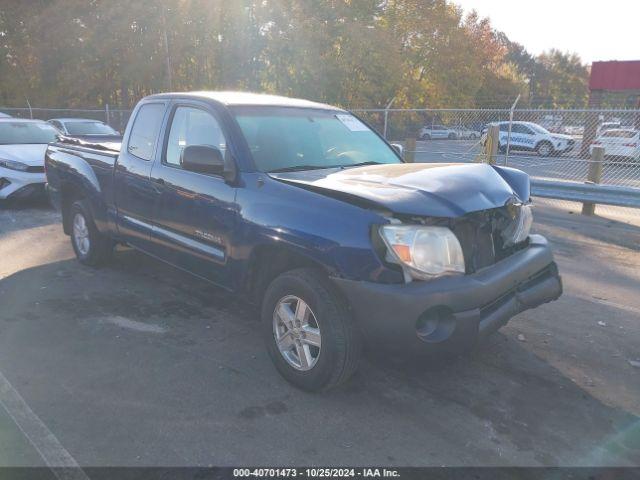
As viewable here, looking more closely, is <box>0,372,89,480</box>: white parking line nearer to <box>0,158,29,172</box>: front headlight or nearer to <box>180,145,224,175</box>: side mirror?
<box>180,145,224,175</box>: side mirror

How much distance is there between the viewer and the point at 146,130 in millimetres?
5004

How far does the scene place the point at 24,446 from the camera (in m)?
2.86

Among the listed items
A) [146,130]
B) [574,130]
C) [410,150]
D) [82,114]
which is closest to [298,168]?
[146,130]

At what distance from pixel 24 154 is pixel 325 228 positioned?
315 inches

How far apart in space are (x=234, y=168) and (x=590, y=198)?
769 cm

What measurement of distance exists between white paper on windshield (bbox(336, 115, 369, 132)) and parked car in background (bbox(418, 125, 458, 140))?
958 centimetres

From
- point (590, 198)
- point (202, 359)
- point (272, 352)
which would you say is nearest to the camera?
point (272, 352)

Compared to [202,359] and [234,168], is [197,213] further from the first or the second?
[202,359]

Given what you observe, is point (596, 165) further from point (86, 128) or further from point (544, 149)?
point (86, 128)

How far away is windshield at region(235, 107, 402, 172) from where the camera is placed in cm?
402

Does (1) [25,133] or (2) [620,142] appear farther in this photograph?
(2) [620,142]

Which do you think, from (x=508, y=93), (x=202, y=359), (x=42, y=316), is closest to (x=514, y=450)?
(x=202, y=359)

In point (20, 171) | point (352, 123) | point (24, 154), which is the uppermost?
point (352, 123)

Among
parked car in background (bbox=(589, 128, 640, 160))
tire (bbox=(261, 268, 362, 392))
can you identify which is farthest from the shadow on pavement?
parked car in background (bbox=(589, 128, 640, 160))
